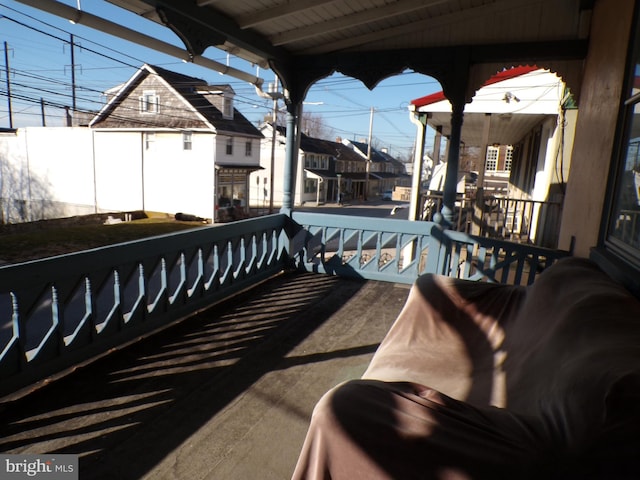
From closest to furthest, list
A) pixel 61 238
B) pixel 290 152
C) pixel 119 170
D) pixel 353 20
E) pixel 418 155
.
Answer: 1. pixel 353 20
2. pixel 290 152
3. pixel 418 155
4. pixel 61 238
5. pixel 119 170

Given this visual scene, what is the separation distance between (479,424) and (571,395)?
0.90 ft

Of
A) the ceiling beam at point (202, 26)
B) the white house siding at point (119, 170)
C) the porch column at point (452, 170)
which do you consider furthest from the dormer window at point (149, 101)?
the porch column at point (452, 170)

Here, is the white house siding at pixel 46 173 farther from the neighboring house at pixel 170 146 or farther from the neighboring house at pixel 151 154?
the neighboring house at pixel 170 146

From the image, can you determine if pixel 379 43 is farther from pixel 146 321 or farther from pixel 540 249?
pixel 146 321

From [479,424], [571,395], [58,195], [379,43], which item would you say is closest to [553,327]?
[571,395]

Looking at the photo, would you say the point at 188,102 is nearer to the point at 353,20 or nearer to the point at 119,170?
the point at 119,170

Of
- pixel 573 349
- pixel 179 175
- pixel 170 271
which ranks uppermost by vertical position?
pixel 179 175

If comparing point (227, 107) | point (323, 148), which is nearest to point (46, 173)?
point (227, 107)

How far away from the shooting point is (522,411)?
1.47 metres

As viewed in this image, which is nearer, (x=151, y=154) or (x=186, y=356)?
(x=186, y=356)

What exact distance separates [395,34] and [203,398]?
403cm

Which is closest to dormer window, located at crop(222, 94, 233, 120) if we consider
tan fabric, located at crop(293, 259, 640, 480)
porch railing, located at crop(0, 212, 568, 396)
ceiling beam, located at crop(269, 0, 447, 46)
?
porch railing, located at crop(0, 212, 568, 396)

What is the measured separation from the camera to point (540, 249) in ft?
13.3

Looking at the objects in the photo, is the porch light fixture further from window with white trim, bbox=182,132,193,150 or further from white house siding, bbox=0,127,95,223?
white house siding, bbox=0,127,95,223
